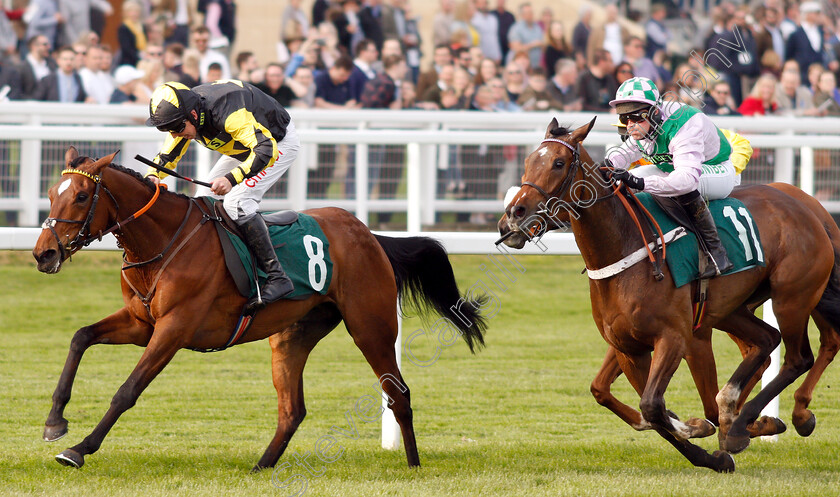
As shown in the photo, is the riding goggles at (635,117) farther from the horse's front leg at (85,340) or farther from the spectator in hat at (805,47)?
the spectator in hat at (805,47)

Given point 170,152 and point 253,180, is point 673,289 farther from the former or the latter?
point 170,152

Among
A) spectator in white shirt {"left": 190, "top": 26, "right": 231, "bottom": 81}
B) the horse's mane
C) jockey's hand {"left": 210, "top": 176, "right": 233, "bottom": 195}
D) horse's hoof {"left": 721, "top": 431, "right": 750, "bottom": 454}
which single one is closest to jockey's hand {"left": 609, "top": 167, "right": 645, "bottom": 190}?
horse's hoof {"left": 721, "top": 431, "right": 750, "bottom": 454}

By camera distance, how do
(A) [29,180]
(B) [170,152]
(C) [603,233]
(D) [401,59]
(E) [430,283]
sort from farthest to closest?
(D) [401,59] < (A) [29,180] < (E) [430,283] < (B) [170,152] < (C) [603,233]

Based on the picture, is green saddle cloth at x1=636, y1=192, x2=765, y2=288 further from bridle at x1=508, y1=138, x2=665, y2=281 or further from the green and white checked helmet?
the green and white checked helmet

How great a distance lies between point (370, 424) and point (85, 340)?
7.01 ft

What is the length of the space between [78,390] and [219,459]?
1948mm

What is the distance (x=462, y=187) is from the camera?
8.79 meters

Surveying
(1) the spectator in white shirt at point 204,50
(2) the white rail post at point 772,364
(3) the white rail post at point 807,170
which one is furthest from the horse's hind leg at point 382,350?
(1) the spectator in white shirt at point 204,50

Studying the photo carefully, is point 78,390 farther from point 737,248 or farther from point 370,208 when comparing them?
point 737,248

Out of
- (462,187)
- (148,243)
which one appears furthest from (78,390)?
(462,187)

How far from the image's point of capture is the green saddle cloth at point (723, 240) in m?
5.14

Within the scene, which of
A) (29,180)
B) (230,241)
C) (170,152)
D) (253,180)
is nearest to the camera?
(230,241)

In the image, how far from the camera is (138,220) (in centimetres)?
504

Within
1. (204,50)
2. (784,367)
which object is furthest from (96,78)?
(784,367)
